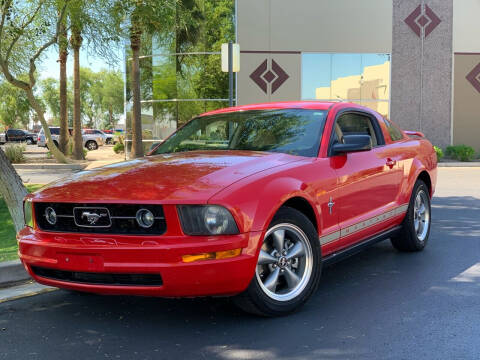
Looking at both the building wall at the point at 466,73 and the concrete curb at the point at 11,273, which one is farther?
the building wall at the point at 466,73

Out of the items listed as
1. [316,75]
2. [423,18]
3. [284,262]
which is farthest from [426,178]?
[423,18]

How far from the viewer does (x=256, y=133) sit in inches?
202

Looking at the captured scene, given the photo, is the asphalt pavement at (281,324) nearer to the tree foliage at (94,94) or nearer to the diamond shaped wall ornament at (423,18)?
the diamond shaped wall ornament at (423,18)

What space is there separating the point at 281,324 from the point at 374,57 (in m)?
21.6

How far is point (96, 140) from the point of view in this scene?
44750 mm

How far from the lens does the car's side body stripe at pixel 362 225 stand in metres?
4.66

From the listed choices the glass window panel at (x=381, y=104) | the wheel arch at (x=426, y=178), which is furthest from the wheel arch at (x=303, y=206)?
the glass window panel at (x=381, y=104)

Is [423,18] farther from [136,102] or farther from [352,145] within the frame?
[352,145]

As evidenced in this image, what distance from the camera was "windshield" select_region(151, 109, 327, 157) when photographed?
4.88 m

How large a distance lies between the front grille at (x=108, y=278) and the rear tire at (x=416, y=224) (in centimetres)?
329

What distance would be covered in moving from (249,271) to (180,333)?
2.07 ft

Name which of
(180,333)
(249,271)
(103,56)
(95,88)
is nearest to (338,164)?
(249,271)

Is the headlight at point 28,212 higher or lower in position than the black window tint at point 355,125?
lower

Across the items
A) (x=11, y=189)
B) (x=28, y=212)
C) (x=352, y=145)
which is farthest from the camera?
(x=11, y=189)
